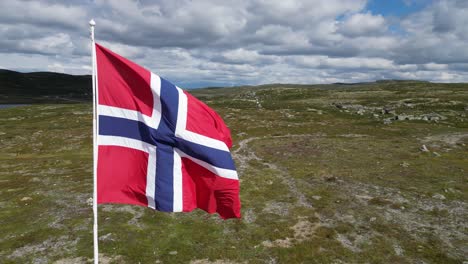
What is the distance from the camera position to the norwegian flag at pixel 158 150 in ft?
46.0

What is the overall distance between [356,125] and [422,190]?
207ft

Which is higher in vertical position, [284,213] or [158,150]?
[158,150]

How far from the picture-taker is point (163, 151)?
14.4 m

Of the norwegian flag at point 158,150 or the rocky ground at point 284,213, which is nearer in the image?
the norwegian flag at point 158,150

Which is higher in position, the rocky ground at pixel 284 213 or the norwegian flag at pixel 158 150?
the norwegian flag at pixel 158 150

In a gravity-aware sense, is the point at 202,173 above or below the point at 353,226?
above

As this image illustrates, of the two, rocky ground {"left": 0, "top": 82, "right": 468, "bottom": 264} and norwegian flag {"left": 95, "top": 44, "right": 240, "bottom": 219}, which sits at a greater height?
norwegian flag {"left": 95, "top": 44, "right": 240, "bottom": 219}

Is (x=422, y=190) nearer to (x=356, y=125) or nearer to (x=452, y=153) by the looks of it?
(x=452, y=153)

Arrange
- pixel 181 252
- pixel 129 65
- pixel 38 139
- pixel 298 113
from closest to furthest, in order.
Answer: pixel 129 65, pixel 181 252, pixel 38 139, pixel 298 113

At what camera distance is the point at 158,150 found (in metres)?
14.4

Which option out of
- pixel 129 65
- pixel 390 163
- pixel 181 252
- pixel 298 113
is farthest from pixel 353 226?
pixel 298 113

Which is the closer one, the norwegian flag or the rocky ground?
the norwegian flag

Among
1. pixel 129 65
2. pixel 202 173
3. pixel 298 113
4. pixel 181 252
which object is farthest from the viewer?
pixel 298 113

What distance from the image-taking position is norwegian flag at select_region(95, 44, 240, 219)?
1402 centimetres
